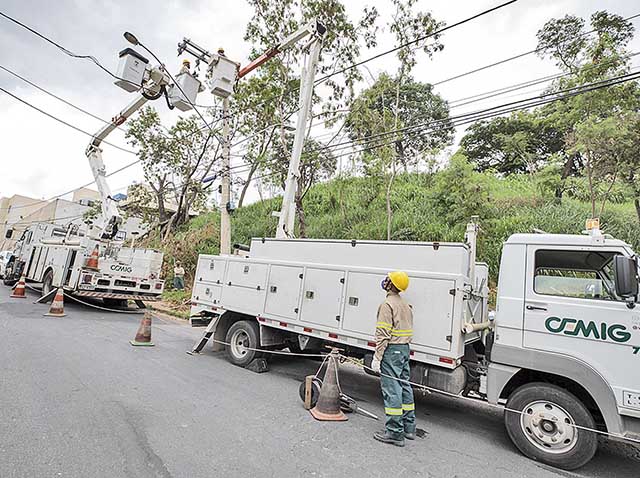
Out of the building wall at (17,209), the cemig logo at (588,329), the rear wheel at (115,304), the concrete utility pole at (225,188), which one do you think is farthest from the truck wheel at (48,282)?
the building wall at (17,209)

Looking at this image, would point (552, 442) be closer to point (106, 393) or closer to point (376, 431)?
point (376, 431)

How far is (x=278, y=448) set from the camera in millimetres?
3551

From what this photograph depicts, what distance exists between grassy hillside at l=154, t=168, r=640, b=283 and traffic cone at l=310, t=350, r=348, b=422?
6.89 m

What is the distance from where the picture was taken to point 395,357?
4070 millimetres

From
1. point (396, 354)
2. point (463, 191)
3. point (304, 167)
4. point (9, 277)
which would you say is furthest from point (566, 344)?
point (9, 277)

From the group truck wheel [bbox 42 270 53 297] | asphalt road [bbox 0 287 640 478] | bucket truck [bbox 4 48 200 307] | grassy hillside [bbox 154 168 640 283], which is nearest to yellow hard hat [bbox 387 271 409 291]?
asphalt road [bbox 0 287 640 478]

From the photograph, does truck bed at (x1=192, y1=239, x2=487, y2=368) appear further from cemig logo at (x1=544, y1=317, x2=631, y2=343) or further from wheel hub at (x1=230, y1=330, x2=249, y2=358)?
cemig logo at (x1=544, y1=317, x2=631, y2=343)

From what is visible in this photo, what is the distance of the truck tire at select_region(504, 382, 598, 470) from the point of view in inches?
138

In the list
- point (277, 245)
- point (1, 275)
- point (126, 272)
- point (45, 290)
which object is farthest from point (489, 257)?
point (1, 275)

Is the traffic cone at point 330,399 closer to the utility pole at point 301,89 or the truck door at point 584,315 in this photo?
the truck door at point 584,315

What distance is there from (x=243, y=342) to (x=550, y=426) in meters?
4.70

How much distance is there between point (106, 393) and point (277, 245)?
3.26m

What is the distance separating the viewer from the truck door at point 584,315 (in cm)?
342

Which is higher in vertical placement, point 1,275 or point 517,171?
point 517,171
